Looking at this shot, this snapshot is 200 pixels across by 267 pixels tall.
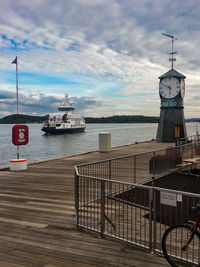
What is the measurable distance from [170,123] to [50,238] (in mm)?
24552

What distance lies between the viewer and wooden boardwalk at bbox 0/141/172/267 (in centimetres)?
448

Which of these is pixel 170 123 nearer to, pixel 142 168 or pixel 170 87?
pixel 170 87

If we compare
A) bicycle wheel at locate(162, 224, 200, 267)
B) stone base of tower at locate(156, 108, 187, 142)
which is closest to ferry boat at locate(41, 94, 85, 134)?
stone base of tower at locate(156, 108, 187, 142)

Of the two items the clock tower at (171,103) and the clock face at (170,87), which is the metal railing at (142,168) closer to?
the clock tower at (171,103)

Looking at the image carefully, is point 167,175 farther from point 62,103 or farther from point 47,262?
point 62,103

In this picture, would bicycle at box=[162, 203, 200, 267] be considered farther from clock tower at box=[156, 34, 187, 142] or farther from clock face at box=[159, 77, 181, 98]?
clock face at box=[159, 77, 181, 98]

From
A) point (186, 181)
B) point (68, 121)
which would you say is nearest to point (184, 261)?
point (186, 181)

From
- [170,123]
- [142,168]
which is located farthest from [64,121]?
[142,168]

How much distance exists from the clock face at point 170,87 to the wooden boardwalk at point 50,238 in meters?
21.3

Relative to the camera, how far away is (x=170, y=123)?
92.4 feet

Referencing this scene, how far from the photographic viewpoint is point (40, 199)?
8.20m

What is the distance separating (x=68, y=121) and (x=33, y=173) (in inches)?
3583

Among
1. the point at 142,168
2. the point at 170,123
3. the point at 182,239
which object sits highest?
the point at 170,123

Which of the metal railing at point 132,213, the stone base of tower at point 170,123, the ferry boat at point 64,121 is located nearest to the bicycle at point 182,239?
the metal railing at point 132,213
